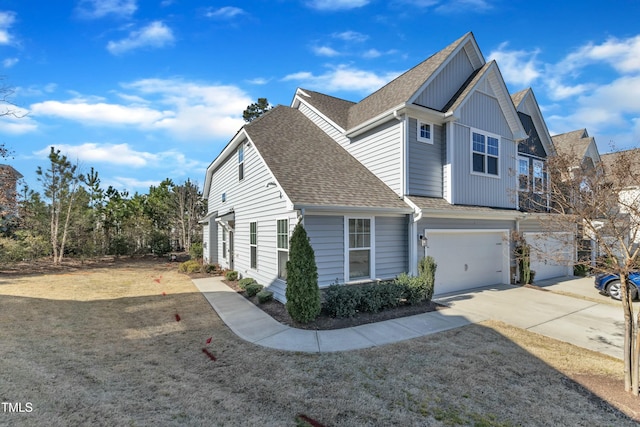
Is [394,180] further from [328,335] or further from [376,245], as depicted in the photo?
[328,335]

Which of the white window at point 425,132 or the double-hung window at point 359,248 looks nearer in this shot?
the double-hung window at point 359,248

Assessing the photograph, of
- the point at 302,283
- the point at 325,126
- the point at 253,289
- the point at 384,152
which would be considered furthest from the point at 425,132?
the point at 253,289

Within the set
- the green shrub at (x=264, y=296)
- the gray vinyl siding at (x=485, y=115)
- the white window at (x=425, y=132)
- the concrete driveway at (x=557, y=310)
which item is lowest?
the concrete driveway at (x=557, y=310)

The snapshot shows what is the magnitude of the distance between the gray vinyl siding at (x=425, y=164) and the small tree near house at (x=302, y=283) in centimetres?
461

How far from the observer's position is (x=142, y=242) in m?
22.8

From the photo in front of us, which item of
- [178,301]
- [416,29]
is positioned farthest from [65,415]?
[416,29]

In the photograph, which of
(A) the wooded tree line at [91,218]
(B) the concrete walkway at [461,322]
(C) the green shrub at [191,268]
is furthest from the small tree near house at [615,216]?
(A) the wooded tree line at [91,218]

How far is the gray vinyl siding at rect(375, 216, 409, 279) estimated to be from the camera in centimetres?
904

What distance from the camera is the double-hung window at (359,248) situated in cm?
859

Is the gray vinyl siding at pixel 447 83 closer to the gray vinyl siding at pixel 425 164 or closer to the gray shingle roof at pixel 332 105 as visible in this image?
the gray vinyl siding at pixel 425 164

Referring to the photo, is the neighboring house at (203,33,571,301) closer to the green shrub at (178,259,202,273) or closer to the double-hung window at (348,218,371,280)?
the double-hung window at (348,218,371,280)

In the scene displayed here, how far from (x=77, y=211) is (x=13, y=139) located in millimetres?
9688

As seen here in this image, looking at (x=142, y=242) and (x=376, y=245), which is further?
(x=142, y=242)

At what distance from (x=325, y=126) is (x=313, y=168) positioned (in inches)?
175
